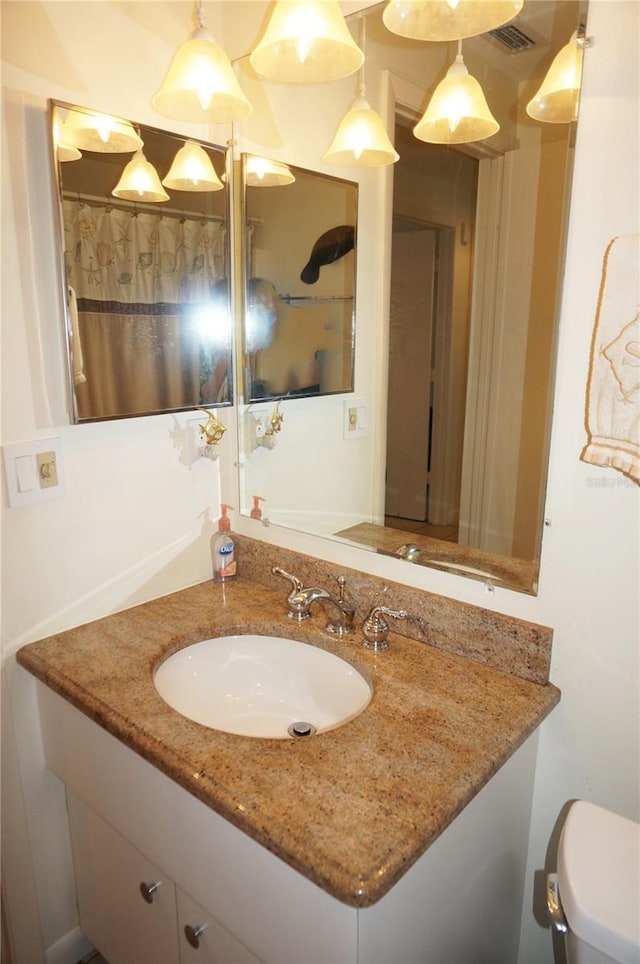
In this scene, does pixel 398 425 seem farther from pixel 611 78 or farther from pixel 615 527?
pixel 611 78

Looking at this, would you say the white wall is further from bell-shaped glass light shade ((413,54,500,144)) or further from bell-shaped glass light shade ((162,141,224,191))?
bell-shaped glass light shade ((413,54,500,144))

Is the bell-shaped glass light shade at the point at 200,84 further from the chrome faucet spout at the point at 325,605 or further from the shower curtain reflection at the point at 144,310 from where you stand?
the chrome faucet spout at the point at 325,605

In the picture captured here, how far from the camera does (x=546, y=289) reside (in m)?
1.02

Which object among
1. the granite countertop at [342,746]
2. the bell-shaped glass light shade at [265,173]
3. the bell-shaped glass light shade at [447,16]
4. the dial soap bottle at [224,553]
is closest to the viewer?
the granite countertop at [342,746]

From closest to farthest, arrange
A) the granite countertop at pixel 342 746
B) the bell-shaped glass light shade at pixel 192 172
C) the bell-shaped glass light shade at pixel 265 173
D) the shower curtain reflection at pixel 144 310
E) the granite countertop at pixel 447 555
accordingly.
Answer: the granite countertop at pixel 342 746 < the granite countertop at pixel 447 555 < the shower curtain reflection at pixel 144 310 < the bell-shaped glass light shade at pixel 192 172 < the bell-shaped glass light shade at pixel 265 173

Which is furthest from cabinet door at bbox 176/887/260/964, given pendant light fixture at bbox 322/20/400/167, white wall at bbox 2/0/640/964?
pendant light fixture at bbox 322/20/400/167

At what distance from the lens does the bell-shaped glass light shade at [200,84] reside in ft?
3.56

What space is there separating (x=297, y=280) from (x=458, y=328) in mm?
492

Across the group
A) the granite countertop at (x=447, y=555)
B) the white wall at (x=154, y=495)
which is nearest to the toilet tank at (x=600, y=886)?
the white wall at (x=154, y=495)

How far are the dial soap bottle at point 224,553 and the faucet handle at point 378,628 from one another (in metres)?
0.49

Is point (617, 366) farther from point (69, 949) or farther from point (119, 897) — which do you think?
point (69, 949)

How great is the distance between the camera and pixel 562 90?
3.10 ft

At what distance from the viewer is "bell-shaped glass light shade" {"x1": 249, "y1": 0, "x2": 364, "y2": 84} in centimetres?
96

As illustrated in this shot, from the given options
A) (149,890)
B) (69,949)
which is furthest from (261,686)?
(69,949)
